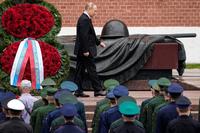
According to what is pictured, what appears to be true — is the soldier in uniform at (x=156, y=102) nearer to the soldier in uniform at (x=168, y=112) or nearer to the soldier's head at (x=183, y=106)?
the soldier in uniform at (x=168, y=112)

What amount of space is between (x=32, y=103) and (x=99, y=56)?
5150 mm

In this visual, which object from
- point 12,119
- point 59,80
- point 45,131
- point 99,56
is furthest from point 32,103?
point 99,56

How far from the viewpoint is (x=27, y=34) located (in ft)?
54.5

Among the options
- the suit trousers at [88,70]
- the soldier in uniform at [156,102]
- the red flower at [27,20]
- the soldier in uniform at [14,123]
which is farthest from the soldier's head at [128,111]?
the red flower at [27,20]

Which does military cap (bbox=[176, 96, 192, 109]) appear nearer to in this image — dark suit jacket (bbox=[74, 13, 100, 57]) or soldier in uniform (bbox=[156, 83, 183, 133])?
soldier in uniform (bbox=[156, 83, 183, 133])

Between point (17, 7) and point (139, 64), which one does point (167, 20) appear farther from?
point (17, 7)

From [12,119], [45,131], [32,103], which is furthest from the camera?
[32,103]

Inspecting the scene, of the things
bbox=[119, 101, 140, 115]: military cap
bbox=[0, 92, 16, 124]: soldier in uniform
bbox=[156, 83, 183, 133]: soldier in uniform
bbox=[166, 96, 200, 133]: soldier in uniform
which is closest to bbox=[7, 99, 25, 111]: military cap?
bbox=[0, 92, 16, 124]: soldier in uniform

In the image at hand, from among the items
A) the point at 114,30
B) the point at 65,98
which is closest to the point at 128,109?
the point at 65,98

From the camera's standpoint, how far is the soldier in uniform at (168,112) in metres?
11.0

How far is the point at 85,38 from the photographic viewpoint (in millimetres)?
15898

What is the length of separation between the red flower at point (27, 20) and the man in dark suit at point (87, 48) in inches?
34.4

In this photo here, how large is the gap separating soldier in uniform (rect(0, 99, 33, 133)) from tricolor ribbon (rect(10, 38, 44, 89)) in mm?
6527

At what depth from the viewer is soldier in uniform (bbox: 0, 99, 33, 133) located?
9.51m
